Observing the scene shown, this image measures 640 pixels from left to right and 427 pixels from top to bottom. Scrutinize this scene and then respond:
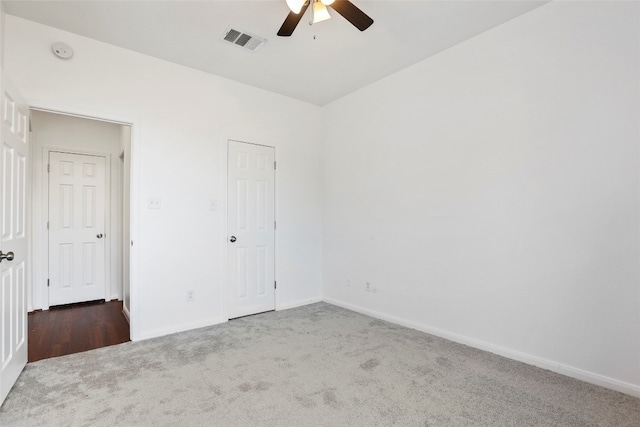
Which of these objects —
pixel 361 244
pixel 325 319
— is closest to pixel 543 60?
pixel 361 244

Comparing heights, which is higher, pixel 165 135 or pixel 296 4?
pixel 296 4

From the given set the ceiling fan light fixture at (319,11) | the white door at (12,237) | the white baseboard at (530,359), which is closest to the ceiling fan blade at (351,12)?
the ceiling fan light fixture at (319,11)

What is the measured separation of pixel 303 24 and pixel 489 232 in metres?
2.34

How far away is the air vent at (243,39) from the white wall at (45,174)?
279 centimetres

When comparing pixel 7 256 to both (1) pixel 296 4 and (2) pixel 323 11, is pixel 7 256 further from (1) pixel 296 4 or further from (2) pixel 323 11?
(2) pixel 323 11

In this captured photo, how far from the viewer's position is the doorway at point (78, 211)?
13.4 ft

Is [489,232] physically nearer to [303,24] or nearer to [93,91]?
[303,24]

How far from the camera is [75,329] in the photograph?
11.1 ft

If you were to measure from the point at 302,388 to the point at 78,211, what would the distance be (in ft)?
13.4

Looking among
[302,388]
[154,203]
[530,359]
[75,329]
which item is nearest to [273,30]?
[154,203]

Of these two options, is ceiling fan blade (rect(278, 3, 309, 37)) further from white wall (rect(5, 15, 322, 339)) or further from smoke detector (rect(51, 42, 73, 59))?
smoke detector (rect(51, 42, 73, 59))

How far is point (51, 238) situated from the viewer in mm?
4172

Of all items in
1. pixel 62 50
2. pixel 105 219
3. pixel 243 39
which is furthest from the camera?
pixel 105 219

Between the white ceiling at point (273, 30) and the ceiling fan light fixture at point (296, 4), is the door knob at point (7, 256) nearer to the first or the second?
the white ceiling at point (273, 30)
